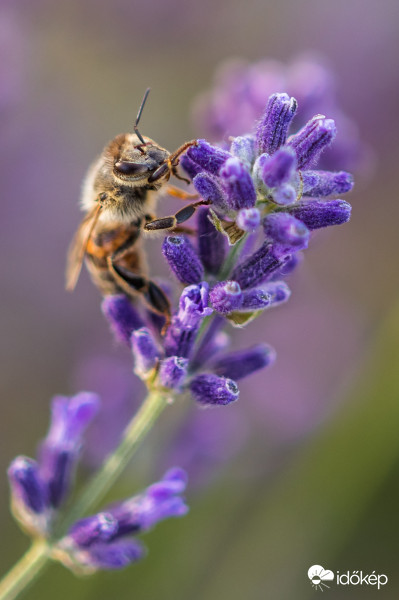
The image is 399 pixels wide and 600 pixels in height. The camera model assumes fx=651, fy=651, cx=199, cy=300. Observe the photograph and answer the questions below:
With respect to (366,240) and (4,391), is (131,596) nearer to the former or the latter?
(4,391)

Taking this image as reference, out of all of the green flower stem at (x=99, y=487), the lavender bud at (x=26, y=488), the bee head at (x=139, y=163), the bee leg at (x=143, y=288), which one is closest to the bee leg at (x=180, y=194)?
the bee head at (x=139, y=163)

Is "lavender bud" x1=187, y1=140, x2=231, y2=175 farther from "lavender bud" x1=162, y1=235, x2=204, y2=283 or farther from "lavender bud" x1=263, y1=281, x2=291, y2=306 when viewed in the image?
"lavender bud" x1=263, y1=281, x2=291, y2=306

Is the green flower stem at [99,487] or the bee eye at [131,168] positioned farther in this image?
the bee eye at [131,168]

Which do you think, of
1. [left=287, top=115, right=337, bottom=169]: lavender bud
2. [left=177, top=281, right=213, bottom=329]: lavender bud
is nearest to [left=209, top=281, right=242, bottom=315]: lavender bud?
[left=177, top=281, right=213, bottom=329]: lavender bud

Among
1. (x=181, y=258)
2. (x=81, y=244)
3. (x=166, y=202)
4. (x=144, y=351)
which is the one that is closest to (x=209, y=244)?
(x=181, y=258)

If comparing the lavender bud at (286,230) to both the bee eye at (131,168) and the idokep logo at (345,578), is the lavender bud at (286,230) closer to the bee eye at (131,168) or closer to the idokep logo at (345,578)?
the bee eye at (131,168)

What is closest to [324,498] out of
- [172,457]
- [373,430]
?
[373,430]

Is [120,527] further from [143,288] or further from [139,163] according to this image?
[139,163]
